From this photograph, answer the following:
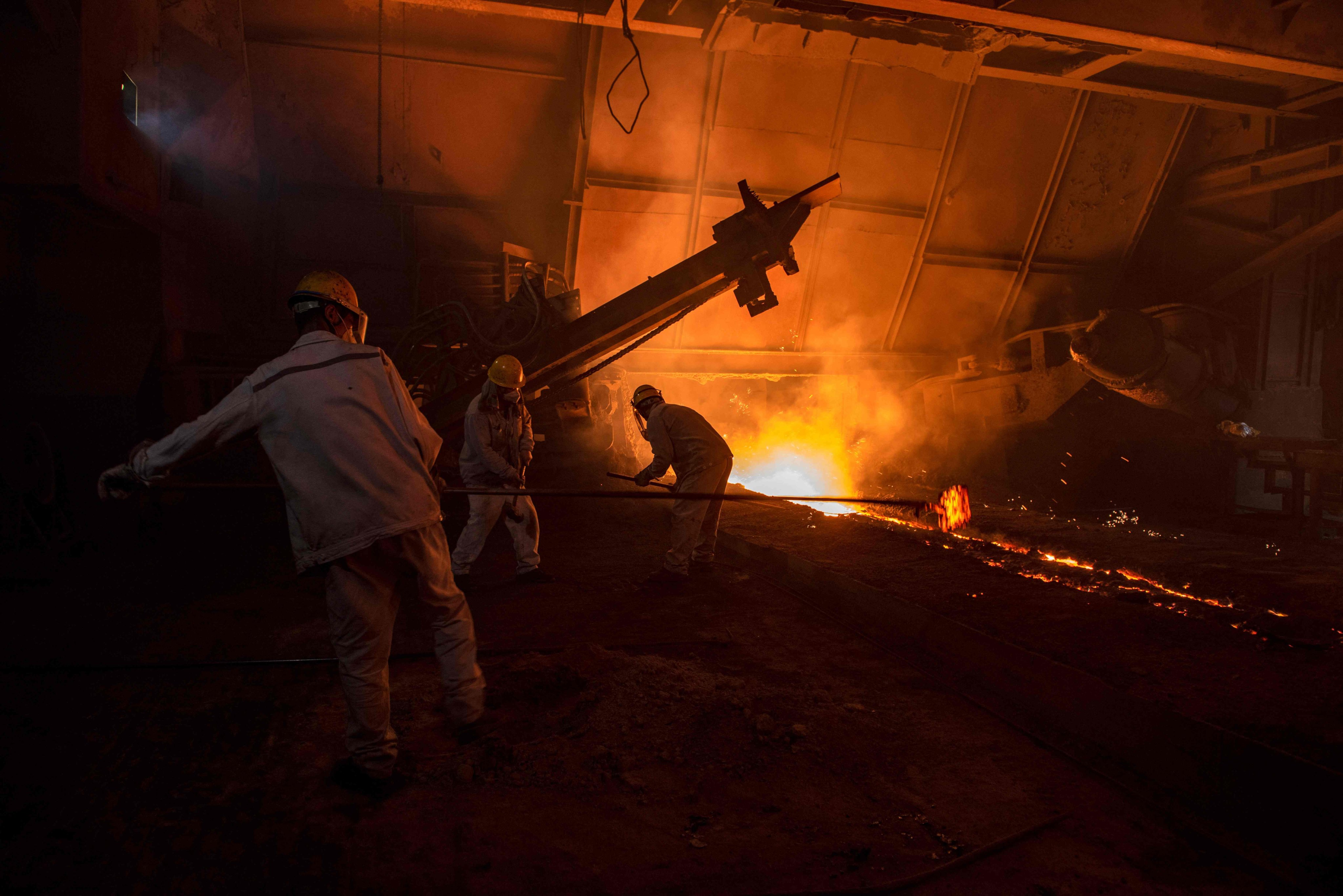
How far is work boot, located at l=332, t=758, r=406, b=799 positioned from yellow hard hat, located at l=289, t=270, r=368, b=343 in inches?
64.0

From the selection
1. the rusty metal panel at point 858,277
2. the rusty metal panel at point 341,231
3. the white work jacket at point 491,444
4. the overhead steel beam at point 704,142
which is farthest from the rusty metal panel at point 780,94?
the white work jacket at point 491,444

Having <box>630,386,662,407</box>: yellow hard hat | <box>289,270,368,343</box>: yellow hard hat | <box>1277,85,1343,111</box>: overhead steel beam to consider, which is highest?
<box>1277,85,1343,111</box>: overhead steel beam

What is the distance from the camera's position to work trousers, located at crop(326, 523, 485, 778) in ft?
8.16

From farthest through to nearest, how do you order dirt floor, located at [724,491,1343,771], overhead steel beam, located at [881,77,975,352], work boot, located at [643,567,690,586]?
overhead steel beam, located at [881,77,975,352] < work boot, located at [643,567,690,586] < dirt floor, located at [724,491,1343,771]

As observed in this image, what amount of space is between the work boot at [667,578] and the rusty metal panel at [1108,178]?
6.50m

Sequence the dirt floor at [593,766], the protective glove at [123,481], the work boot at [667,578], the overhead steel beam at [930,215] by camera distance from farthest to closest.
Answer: the overhead steel beam at [930,215] → the work boot at [667,578] → the protective glove at [123,481] → the dirt floor at [593,766]

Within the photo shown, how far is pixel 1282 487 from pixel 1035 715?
6.38 meters

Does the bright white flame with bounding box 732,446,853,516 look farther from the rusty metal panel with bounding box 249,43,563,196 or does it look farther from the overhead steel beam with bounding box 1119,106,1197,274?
the rusty metal panel with bounding box 249,43,563,196

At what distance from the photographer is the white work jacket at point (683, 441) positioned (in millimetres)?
5738

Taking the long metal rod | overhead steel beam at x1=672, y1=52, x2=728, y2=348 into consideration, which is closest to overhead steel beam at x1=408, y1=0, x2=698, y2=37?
overhead steel beam at x1=672, y1=52, x2=728, y2=348

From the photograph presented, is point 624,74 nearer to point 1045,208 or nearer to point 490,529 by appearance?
point 490,529

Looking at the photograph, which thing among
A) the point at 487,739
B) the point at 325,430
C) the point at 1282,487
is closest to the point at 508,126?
the point at 325,430

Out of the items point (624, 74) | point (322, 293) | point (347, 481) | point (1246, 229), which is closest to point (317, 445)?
point (347, 481)

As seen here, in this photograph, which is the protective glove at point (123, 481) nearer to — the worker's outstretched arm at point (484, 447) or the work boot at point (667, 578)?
the worker's outstretched arm at point (484, 447)
